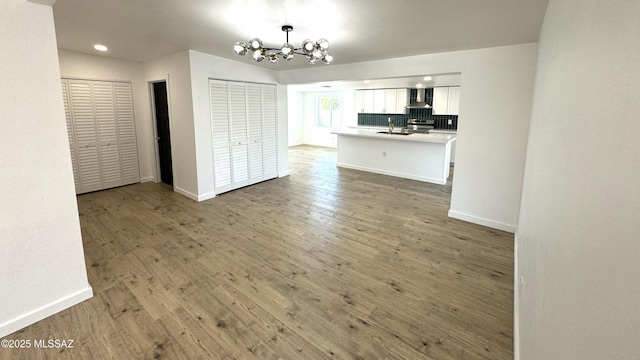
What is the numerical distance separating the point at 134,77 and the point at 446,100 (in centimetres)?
732

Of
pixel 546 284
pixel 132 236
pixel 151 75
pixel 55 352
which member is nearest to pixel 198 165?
pixel 132 236

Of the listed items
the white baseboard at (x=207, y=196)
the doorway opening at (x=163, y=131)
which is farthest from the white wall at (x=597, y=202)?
the doorway opening at (x=163, y=131)

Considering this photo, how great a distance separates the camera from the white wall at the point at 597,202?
0.48m

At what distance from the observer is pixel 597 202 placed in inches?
25.1

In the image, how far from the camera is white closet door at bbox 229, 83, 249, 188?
5215 millimetres

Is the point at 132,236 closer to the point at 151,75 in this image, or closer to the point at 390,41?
the point at 151,75

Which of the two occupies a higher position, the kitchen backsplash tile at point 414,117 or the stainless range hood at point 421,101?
the stainless range hood at point 421,101

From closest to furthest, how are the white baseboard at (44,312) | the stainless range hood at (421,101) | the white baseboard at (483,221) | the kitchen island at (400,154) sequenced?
the white baseboard at (44,312)
the white baseboard at (483,221)
the kitchen island at (400,154)
the stainless range hood at (421,101)

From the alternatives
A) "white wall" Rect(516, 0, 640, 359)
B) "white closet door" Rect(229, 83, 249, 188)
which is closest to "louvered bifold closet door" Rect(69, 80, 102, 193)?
"white closet door" Rect(229, 83, 249, 188)

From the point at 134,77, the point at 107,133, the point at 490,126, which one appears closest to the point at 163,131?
the point at 107,133

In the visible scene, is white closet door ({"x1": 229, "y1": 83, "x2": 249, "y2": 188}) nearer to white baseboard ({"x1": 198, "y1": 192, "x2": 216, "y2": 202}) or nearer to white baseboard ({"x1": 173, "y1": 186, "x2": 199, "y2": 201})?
white baseboard ({"x1": 198, "y1": 192, "x2": 216, "y2": 202})

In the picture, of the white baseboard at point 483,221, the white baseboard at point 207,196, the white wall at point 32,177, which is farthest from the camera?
the white baseboard at point 207,196

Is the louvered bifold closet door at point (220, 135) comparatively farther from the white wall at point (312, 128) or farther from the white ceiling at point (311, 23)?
the white wall at point (312, 128)

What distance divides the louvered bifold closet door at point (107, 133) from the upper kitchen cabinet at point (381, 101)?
272 inches
